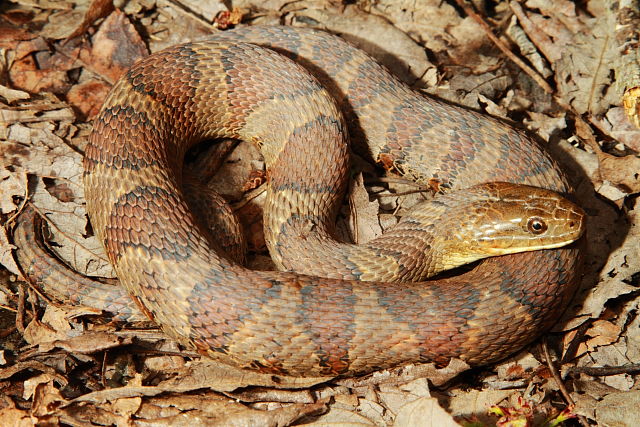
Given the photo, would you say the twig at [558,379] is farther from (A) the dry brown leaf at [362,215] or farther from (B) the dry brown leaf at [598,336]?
(A) the dry brown leaf at [362,215]

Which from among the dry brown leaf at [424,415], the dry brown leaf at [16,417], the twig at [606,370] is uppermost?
the twig at [606,370]

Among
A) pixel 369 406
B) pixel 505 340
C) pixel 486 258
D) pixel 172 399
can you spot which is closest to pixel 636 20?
pixel 486 258

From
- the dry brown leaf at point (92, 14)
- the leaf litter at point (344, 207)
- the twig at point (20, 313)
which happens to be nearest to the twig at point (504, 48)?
the leaf litter at point (344, 207)

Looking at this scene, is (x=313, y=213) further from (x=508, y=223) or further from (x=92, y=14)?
(x=92, y=14)

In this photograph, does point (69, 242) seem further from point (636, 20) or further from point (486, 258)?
point (636, 20)

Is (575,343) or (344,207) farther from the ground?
(344,207)

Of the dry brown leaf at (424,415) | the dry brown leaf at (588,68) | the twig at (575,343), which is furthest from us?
the dry brown leaf at (588,68)

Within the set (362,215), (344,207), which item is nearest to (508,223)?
(362,215)

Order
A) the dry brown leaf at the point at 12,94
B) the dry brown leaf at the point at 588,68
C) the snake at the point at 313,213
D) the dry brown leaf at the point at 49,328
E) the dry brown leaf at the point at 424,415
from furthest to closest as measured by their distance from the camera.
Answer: the dry brown leaf at the point at 588,68
the dry brown leaf at the point at 12,94
the dry brown leaf at the point at 49,328
the snake at the point at 313,213
the dry brown leaf at the point at 424,415

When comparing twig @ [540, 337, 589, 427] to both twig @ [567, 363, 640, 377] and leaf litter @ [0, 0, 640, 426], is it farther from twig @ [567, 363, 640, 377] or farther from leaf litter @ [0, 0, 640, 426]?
twig @ [567, 363, 640, 377]
